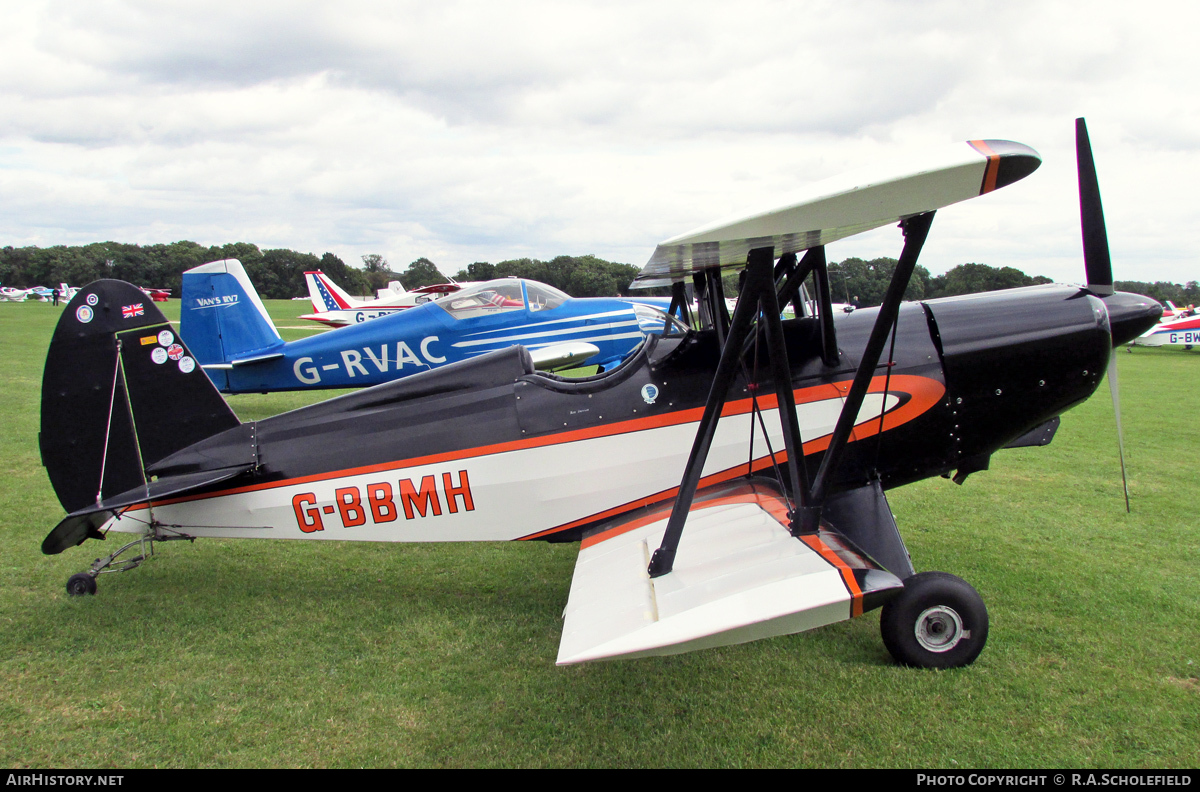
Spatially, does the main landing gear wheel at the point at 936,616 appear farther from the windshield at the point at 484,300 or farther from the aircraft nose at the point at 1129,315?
the windshield at the point at 484,300

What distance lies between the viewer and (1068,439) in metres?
8.57

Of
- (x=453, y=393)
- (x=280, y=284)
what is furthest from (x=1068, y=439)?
(x=280, y=284)

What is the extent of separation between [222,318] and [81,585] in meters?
7.47

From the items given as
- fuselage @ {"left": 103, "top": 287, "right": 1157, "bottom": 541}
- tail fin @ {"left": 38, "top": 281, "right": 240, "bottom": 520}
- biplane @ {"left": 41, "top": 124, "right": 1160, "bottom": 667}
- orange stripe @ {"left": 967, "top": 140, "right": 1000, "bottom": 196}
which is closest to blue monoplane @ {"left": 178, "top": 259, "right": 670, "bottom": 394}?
tail fin @ {"left": 38, "top": 281, "right": 240, "bottom": 520}

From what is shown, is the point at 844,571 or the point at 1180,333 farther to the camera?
the point at 1180,333

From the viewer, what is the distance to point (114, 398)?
4.22m

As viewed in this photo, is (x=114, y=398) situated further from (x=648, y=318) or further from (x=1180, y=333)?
(x=1180, y=333)

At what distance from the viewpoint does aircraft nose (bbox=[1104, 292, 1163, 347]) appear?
386 cm

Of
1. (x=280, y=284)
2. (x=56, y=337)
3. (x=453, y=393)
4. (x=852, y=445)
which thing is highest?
(x=280, y=284)

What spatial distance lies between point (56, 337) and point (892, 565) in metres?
4.81

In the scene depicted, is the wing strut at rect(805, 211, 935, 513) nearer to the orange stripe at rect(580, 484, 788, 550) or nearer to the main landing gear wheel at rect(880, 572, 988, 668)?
the orange stripe at rect(580, 484, 788, 550)

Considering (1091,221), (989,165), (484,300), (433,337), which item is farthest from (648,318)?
(989,165)

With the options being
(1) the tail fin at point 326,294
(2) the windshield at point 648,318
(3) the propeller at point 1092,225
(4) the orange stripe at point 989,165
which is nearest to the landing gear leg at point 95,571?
(4) the orange stripe at point 989,165

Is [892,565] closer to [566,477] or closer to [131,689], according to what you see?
[566,477]
